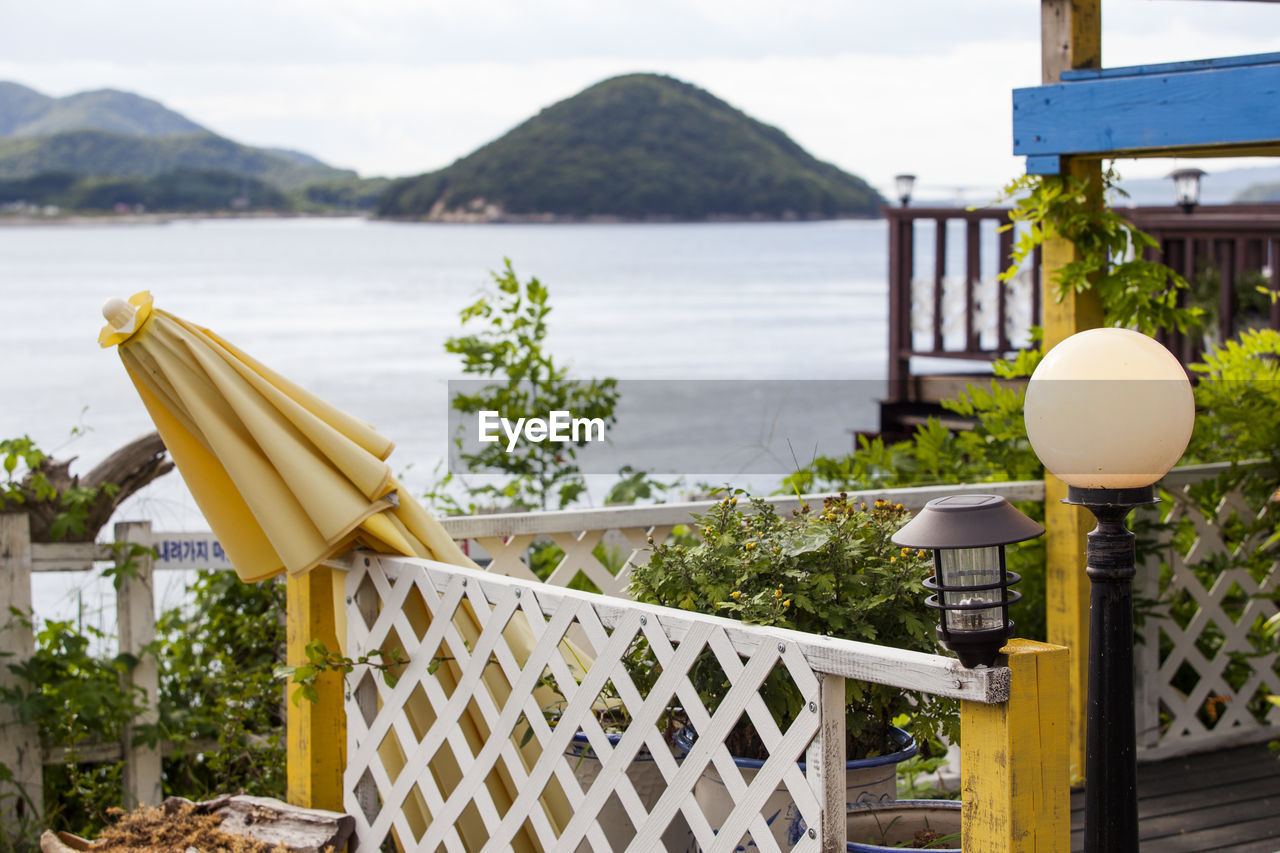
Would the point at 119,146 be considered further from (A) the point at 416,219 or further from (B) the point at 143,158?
(A) the point at 416,219

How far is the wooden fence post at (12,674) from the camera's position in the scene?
4750 mm

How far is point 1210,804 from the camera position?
426 cm

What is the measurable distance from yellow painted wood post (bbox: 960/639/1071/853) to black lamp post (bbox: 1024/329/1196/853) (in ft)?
1.75

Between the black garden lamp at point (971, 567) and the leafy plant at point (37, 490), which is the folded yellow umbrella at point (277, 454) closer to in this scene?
the black garden lamp at point (971, 567)

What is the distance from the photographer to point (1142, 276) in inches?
163

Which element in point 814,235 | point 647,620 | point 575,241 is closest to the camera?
point 647,620

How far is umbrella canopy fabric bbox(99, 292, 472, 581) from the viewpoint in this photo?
323cm

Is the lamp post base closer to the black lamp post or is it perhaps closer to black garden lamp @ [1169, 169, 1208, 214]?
the black lamp post

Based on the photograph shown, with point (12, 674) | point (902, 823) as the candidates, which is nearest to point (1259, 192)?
point (12, 674)

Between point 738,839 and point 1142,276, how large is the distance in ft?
8.65

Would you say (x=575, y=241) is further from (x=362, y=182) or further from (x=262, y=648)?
(x=262, y=648)

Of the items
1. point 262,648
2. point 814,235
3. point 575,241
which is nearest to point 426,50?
point 575,241

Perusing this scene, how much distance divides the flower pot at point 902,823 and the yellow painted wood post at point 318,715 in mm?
1529

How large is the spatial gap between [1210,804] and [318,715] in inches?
113
